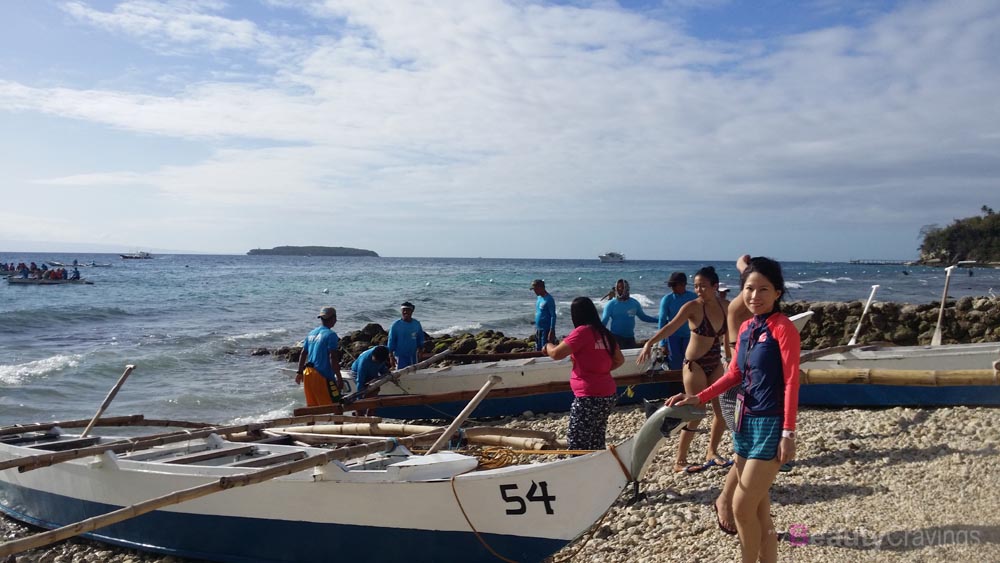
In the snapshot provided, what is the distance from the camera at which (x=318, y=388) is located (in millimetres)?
9102

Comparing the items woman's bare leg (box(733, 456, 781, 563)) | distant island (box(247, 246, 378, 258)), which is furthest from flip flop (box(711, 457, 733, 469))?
distant island (box(247, 246, 378, 258))

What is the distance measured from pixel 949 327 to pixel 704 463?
49.4 ft

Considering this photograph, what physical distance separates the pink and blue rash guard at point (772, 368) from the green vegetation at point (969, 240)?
272ft

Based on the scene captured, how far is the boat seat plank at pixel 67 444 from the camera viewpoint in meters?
7.17

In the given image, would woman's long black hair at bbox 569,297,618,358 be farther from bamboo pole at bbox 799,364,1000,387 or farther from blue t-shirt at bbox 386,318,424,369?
blue t-shirt at bbox 386,318,424,369

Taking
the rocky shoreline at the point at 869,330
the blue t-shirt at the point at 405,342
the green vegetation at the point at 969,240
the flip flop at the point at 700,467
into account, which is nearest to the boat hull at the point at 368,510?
the flip flop at the point at 700,467

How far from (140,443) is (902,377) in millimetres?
8207

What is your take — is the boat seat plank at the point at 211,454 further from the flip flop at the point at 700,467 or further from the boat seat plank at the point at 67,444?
the flip flop at the point at 700,467

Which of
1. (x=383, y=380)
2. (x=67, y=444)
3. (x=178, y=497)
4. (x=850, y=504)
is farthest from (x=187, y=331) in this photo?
(x=850, y=504)

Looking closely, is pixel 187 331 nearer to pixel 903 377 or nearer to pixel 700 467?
pixel 700 467

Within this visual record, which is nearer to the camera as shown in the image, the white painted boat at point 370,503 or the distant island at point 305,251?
the white painted boat at point 370,503

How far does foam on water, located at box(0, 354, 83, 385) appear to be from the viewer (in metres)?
16.2

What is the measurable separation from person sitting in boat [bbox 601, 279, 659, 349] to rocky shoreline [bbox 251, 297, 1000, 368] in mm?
6416

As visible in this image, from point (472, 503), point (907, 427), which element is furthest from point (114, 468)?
point (907, 427)
